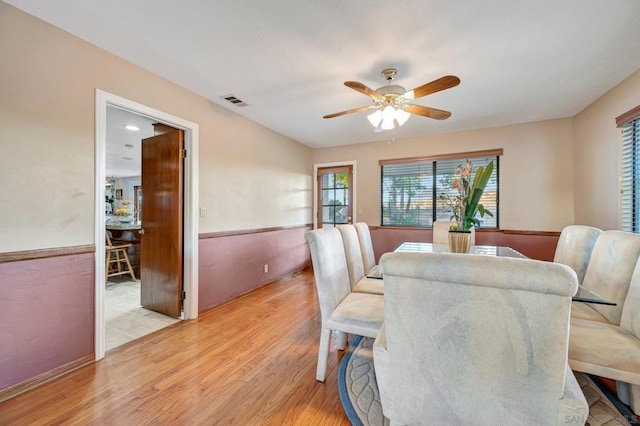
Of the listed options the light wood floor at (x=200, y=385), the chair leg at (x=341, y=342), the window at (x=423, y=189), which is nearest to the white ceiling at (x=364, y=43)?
the window at (x=423, y=189)

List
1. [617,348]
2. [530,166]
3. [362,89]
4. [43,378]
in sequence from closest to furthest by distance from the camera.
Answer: [617,348]
[43,378]
[362,89]
[530,166]

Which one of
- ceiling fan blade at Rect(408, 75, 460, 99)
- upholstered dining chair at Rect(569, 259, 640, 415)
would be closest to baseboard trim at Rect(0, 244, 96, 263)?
ceiling fan blade at Rect(408, 75, 460, 99)

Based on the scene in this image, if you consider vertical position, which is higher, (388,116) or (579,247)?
(388,116)

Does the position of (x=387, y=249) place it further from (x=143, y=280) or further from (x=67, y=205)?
(x=67, y=205)

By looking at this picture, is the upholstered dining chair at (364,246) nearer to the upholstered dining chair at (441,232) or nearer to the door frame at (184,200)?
the upholstered dining chair at (441,232)

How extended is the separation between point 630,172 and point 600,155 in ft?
1.58

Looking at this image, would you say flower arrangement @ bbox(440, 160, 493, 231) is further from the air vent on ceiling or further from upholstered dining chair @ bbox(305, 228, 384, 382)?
the air vent on ceiling

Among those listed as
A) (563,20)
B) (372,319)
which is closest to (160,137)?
(372,319)

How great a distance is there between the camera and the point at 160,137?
116 inches

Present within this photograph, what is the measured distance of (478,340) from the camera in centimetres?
95

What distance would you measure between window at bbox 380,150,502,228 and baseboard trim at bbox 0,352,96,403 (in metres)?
4.12

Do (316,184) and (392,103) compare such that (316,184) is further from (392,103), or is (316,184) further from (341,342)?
(341,342)

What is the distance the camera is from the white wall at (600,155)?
2.59 m

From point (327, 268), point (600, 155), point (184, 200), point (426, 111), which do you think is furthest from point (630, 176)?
point (184, 200)
